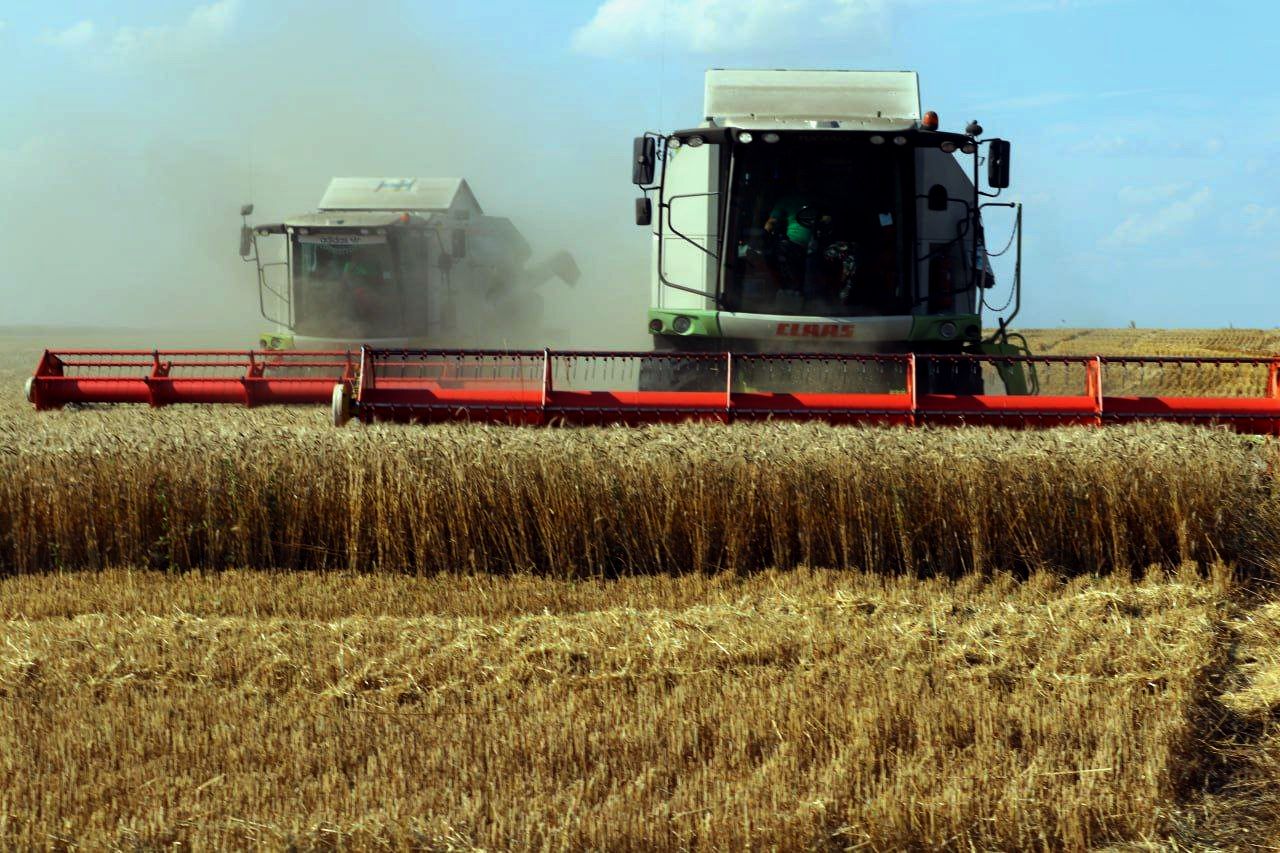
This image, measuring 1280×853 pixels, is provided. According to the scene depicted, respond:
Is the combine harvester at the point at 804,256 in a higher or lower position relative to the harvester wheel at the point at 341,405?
higher

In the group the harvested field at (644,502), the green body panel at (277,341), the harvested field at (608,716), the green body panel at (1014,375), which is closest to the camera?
the harvested field at (608,716)

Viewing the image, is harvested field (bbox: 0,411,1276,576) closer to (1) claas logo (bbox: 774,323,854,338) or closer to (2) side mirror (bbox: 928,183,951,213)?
(1) claas logo (bbox: 774,323,854,338)

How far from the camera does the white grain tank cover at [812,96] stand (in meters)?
9.28

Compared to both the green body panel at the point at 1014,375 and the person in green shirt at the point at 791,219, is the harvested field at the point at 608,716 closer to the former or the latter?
the green body panel at the point at 1014,375

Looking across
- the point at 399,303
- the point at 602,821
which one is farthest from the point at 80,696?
the point at 399,303

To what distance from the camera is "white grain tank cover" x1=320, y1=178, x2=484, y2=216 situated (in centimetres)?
1595

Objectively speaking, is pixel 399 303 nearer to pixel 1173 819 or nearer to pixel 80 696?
pixel 80 696

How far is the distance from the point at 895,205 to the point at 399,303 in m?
7.25

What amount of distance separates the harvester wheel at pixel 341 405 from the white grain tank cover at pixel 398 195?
8.11 meters

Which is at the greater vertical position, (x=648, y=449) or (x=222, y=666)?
(x=648, y=449)

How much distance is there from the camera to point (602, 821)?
3.29 meters

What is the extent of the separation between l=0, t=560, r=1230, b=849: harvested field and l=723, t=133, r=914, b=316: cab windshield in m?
3.36

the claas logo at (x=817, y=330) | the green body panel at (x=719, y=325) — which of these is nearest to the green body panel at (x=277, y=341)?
the green body panel at (x=719, y=325)

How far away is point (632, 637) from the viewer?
4.98 meters
